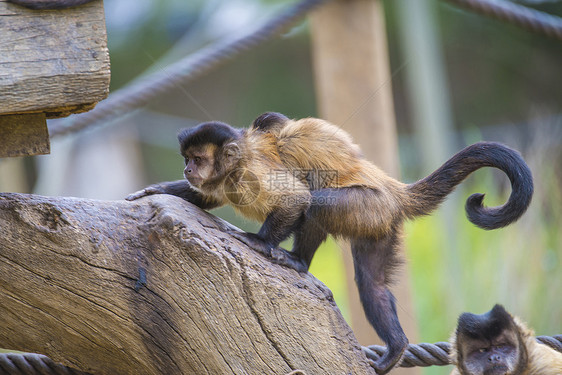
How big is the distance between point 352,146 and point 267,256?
664 mm

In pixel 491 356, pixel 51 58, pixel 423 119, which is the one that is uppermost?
pixel 51 58

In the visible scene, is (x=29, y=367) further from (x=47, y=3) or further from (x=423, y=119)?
(x=423, y=119)

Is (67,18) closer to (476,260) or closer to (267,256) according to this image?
(267,256)

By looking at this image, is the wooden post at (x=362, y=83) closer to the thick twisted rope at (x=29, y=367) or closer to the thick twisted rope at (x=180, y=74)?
the thick twisted rope at (x=180, y=74)

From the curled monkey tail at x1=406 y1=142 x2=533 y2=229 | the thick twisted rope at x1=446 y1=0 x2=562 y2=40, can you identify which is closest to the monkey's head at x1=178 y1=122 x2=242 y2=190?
the curled monkey tail at x1=406 y1=142 x2=533 y2=229

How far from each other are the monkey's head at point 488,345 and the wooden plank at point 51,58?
5.87 feet

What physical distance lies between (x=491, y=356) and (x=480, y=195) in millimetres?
748

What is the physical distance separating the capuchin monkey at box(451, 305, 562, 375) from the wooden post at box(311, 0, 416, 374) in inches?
37.0

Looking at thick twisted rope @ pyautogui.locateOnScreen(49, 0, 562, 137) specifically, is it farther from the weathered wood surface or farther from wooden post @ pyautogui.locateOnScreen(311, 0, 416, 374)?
the weathered wood surface

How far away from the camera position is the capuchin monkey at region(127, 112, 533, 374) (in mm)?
2240

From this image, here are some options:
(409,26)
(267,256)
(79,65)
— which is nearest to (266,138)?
(267,256)

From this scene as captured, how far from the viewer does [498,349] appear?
257 cm

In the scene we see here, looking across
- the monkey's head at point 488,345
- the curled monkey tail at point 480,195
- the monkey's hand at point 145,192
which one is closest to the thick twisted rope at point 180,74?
the monkey's hand at point 145,192

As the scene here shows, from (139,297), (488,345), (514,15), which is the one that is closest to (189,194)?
(139,297)
